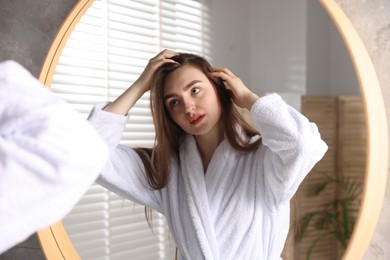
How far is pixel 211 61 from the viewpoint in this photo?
2.86 ft

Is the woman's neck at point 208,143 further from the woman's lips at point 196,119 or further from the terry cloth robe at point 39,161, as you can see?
the terry cloth robe at point 39,161

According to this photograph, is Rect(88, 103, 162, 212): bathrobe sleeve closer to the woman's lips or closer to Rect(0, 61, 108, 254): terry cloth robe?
the woman's lips

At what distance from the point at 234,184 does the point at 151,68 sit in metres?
0.23

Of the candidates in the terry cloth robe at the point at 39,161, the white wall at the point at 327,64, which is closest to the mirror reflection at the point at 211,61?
the white wall at the point at 327,64

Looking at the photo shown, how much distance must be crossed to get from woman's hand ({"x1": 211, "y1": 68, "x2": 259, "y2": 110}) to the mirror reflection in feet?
0.05

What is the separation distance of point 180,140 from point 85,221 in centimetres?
32

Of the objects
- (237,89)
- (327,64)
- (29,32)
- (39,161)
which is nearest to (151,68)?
(237,89)

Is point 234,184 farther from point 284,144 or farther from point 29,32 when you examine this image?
point 29,32

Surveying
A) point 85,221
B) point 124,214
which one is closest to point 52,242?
point 85,221

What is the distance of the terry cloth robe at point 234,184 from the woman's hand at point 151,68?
0.21ft

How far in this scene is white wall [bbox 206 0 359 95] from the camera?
814 mm

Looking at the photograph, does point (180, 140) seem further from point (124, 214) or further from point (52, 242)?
point (52, 242)

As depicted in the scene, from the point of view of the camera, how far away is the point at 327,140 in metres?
0.80

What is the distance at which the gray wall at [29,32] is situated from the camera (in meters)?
1.14
